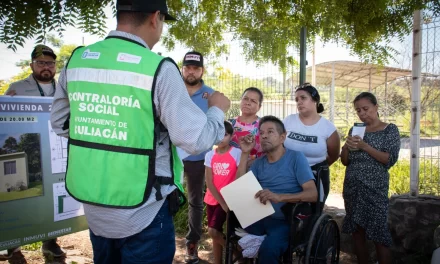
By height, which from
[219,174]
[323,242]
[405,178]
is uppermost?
[219,174]

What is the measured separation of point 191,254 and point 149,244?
2.81m

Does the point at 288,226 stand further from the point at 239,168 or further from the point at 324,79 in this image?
the point at 324,79

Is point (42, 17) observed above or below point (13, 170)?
above

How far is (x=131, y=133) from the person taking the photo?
161 centimetres

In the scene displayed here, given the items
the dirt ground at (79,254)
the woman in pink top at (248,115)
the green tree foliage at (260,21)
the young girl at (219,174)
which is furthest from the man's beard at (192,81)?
the dirt ground at (79,254)

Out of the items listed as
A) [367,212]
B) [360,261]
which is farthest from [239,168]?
[360,261]

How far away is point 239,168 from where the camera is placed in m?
3.44

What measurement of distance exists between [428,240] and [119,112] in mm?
3810

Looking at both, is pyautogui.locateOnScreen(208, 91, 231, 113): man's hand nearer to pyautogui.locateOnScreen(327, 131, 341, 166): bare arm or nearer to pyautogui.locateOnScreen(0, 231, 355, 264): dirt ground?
pyautogui.locateOnScreen(327, 131, 341, 166): bare arm

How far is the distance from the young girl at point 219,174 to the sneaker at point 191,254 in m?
0.56

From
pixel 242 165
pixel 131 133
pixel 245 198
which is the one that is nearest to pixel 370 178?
pixel 242 165

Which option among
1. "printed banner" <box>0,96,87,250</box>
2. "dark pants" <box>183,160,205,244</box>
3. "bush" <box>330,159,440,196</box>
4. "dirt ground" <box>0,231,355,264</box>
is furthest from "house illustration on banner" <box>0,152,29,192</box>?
"bush" <box>330,159,440,196</box>

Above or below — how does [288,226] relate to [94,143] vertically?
below

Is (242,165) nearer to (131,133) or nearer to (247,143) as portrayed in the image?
(247,143)
